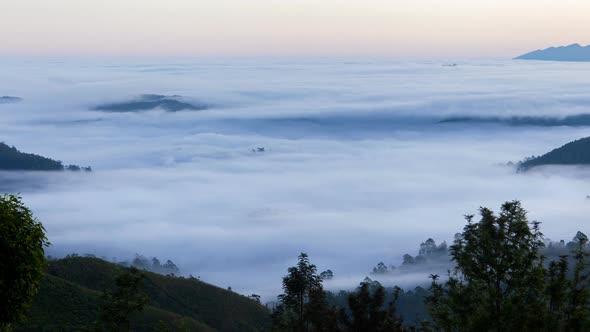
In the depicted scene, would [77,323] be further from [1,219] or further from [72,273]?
[1,219]

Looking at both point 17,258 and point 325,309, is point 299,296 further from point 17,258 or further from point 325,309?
point 17,258

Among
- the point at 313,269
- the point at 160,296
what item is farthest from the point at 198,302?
the point at 313,269

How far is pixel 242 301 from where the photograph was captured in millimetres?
92625

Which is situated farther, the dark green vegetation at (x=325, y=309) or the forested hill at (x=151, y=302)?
the forested hill at (x=151, y=302)

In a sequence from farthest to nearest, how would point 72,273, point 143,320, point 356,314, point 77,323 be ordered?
1. point 72,273
2. point 143,320
3. point 77,323
4. point 356,314

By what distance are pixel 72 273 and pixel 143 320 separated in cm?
2022

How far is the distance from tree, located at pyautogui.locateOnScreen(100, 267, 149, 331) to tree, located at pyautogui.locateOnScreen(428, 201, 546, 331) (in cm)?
1503

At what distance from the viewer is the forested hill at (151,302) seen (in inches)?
2680

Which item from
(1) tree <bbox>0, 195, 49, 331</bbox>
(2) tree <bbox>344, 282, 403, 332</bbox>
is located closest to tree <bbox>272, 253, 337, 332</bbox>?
(2) tree <bbox>344, 282, 403, 332</bbox>

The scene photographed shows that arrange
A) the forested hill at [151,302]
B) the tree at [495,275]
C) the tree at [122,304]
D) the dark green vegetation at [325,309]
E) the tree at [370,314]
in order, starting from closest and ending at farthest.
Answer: the tree at [495,275], the tree at [370,314], the dark green vegetation at [325,309], the tree at [122,304], the forested hill at [151,302]

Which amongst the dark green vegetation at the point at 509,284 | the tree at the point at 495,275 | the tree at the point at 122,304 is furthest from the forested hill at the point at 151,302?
the tree at the point at 495,275

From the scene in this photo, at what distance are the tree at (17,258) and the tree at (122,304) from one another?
42.0 ft

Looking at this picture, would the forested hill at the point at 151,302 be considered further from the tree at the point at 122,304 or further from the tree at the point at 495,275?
the tree at the point at 495,275

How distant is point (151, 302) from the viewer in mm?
84438
